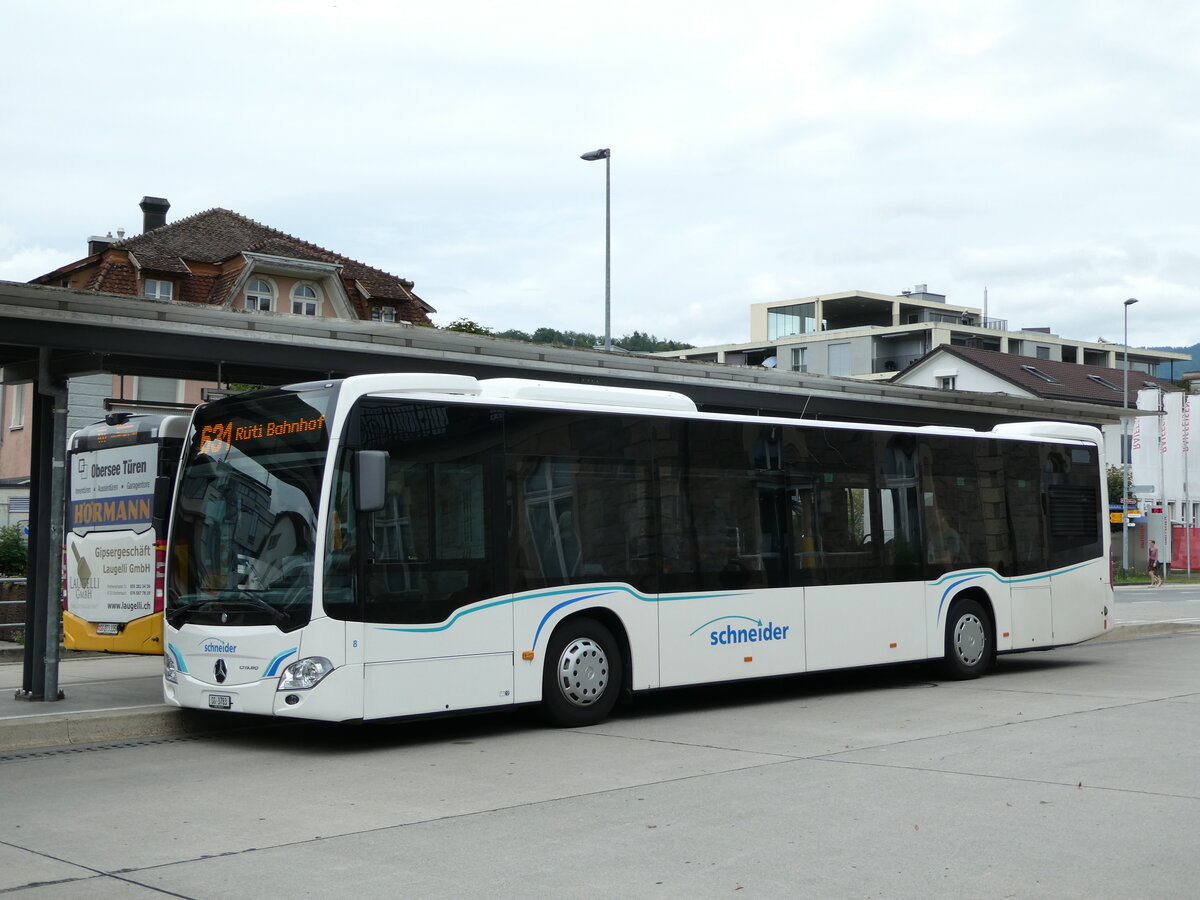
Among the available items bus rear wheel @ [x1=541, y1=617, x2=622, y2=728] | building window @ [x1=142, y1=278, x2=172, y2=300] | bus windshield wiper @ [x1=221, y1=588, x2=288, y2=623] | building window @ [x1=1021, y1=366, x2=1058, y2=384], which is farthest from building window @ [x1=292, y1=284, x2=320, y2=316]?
building window @ [x1=1021, y1=366, x2=1058, y2=384]

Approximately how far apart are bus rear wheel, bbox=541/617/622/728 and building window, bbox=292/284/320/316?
3957 centimetres

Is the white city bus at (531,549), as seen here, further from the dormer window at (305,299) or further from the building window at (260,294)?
the dormer window at (305,299)

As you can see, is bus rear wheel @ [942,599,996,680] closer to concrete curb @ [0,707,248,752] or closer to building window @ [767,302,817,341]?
concrete curb @ [0,707,248,752]

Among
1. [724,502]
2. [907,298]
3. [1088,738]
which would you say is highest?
[907,298]

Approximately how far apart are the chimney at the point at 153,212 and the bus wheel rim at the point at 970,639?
45.5 m

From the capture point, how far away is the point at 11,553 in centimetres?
2894

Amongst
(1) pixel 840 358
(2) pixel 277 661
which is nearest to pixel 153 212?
(2) pixel 277 661

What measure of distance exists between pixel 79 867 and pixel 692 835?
3.14 m

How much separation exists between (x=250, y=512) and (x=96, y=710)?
8.26 feet

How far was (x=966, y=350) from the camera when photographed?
260ft

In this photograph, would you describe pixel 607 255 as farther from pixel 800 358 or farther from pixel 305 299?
pixel 800 358

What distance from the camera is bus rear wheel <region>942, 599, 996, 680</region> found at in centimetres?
1606

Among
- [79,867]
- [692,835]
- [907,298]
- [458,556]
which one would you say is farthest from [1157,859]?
[907,298]

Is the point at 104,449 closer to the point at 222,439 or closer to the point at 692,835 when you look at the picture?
the point at 222,439
